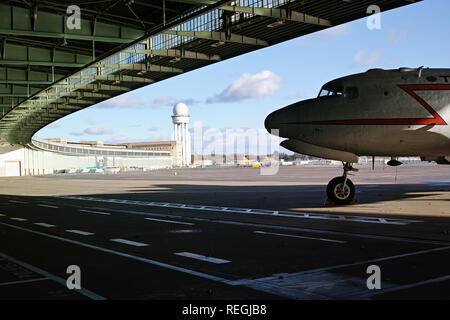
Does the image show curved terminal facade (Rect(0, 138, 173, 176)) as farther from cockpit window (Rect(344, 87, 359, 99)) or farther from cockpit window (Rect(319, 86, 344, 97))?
cockpit window (Rect(344, 87, 359, 99))

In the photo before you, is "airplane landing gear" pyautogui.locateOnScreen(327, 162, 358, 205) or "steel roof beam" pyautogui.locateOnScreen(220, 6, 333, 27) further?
"steel roof beam" pyautogui.locateOnScreen(220, 6, 333, 27)

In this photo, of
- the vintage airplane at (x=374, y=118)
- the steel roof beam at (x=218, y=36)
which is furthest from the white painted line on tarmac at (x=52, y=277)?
the steel roof beam at (x=218, y=36)

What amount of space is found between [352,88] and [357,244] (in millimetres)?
9391

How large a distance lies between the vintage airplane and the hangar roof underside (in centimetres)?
572

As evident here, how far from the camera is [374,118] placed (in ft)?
60.2

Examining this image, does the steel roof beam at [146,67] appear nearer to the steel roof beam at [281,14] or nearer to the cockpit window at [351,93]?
the steel roof beam at [281,14]

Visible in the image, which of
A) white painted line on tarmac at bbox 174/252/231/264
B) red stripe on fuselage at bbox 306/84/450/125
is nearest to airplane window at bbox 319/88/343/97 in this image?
red stripe on fuselage at bbox 306/84/450/125

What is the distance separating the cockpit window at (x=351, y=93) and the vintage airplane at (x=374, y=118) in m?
0.04

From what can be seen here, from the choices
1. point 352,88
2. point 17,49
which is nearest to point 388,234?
point 352,88

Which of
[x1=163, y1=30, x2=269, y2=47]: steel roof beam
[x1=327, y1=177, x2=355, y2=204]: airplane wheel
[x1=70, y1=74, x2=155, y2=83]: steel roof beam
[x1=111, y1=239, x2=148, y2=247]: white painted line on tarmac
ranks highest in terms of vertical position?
[x1=163, y1=30, x2=269, y2=47]: steel roof beam

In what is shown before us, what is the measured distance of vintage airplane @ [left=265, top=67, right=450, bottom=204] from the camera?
18.1m

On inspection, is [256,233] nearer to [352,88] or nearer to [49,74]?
[352,88]

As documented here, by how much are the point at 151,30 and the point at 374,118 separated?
1571cm
